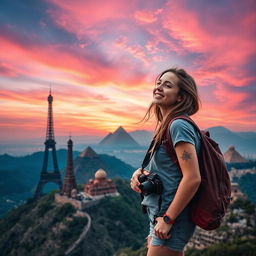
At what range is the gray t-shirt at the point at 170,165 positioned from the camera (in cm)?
221

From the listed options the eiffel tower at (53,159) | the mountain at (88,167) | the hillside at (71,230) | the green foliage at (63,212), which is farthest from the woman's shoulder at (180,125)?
the mountain at (88,167)

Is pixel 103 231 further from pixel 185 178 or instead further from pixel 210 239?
pixel 185 178

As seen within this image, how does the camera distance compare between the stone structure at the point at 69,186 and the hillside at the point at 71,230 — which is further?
the stone structure at the point at 69,186

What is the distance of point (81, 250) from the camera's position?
2891 centimetres

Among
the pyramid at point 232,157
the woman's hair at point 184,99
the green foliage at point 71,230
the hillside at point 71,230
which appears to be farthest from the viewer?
the pyramid at point 232,157

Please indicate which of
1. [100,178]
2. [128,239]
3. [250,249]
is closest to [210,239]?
[250,249]

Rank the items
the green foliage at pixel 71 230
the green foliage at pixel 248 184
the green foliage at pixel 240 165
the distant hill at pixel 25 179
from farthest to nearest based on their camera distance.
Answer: the distant hill at pixel 25 179, the green foliage at pixel 240 165, the green foliage at pixel 248 184, the green foliage at pixel 71 230

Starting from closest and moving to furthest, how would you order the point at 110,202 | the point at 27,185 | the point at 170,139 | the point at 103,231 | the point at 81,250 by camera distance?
the point at 170,139
the point at 81,250
the point at 103,231
the point at 110,202
the point at 27,185

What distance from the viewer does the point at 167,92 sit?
8.36ft

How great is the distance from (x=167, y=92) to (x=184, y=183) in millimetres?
905

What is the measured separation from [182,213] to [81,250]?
30028 millimetres

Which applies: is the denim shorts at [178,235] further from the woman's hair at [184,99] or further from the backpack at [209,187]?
the woman's hair at [184,99]

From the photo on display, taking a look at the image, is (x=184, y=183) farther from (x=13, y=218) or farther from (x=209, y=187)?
(x=13, y=218)

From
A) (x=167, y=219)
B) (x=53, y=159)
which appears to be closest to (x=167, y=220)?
(x=167, y=219)
